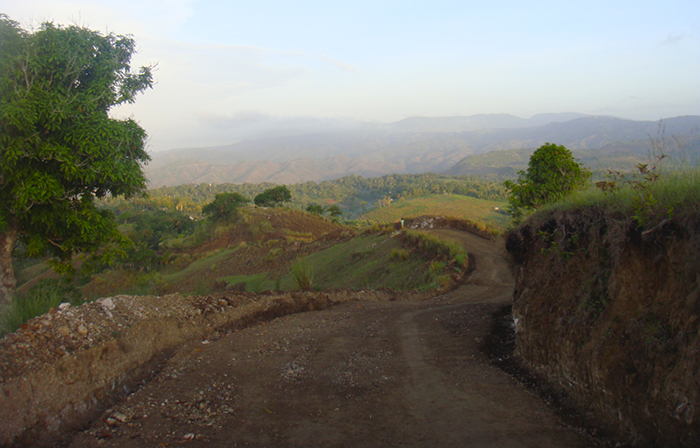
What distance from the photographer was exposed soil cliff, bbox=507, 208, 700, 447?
2.99 metres

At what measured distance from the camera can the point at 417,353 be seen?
615 cm

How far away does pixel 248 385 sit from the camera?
16.1 feet

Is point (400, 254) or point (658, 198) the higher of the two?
point (658, 198)

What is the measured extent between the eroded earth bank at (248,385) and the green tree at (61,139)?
2735mm

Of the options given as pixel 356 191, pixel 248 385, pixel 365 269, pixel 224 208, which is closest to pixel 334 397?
pixel 248 385

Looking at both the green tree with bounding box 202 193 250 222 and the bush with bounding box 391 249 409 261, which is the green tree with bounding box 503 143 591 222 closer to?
the bush with bounding box 391 249 409 261

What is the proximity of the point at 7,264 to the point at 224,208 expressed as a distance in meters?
43.5

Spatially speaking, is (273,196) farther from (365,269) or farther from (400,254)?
(400,254)

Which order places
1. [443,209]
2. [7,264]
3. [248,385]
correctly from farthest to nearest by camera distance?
[443,209] < [7,264] < [248,385]

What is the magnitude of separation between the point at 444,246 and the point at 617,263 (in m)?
14.2

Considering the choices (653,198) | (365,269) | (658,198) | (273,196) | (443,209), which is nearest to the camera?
(653,198)

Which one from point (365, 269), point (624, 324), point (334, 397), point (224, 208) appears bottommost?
point (365, 269)

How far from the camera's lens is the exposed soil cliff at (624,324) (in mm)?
2992

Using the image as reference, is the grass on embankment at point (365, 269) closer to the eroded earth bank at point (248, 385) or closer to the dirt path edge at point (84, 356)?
the eroded earth bank at point (248, 385)
